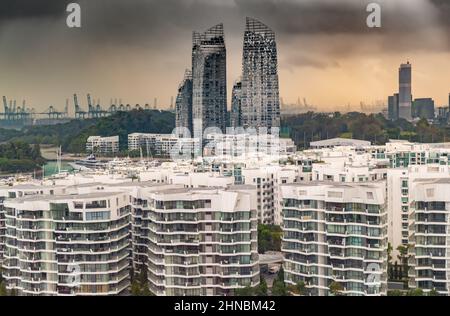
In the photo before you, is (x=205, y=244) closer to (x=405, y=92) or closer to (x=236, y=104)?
(x=405, y=92)

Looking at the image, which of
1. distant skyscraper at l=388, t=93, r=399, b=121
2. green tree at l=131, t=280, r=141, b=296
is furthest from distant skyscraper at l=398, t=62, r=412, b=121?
green tree at l=131, t=280, r=141, b=296

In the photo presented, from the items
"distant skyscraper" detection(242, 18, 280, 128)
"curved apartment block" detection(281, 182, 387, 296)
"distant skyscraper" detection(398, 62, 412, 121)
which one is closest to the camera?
"curved apartment block" detection(281, 182, 387, 296)

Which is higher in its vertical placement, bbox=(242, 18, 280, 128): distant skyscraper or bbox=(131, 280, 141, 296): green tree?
bbox=(242, 18, 280, 128): distant skyscraper

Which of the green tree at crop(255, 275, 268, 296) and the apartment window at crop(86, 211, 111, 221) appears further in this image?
the apartment window at crop(86, 211, 111, 221)

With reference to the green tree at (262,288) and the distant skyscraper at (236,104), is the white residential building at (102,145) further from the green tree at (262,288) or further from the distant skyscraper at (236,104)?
the green tree at (262,288)

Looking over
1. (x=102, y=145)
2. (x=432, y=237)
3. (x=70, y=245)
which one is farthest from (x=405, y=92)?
(x=70, y=245)

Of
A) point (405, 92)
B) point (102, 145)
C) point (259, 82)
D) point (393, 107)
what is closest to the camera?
point (405, 92)

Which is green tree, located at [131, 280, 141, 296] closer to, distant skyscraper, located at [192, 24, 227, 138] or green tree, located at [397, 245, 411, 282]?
green tree, located at [397, 245, 411, 282]
